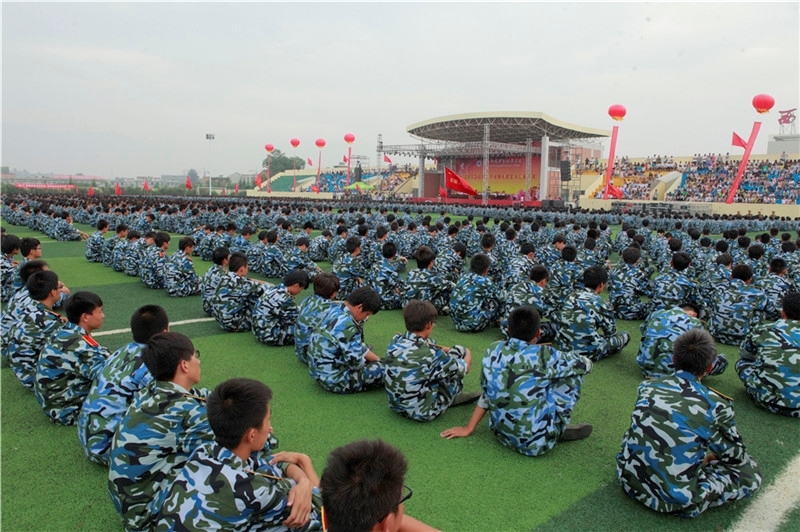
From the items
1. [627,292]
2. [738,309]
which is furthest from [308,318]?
[738,309]

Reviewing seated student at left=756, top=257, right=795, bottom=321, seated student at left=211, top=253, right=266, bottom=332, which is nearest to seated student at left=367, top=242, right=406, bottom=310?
seated student at left=211, top=253, right=266, bottom=332

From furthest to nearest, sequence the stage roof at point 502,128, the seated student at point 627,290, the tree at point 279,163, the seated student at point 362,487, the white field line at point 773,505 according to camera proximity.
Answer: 1. the tree at point 279,163
2. the stage roof at point 502,128
3. the seated student at point 627,290
4. the white field line at point 773,505
5. the seated student at point 362,487

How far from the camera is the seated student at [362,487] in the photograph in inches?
60.7

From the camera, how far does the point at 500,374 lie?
3506 mm

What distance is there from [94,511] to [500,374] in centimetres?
274

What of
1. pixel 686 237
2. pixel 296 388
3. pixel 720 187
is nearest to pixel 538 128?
pixel 720 187

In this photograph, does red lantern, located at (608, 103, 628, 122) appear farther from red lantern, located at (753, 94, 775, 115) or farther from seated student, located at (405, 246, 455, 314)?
seated student, located at (405, 246, 455, 314)

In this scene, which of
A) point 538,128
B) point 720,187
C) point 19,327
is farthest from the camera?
point 538,128

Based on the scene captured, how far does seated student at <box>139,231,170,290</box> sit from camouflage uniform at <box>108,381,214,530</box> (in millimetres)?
7195

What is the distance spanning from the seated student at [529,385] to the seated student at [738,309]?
3.73 m

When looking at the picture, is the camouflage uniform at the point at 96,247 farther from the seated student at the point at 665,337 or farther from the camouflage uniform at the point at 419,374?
the seated student at the point at 665,337

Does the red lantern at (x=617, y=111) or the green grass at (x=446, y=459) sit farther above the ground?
the red lantern at (x=617, y=111)

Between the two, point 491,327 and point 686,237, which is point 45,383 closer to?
point 491,327

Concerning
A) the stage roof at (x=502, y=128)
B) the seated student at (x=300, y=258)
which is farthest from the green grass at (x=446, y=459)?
the stage roof at (x=502, y=128)
